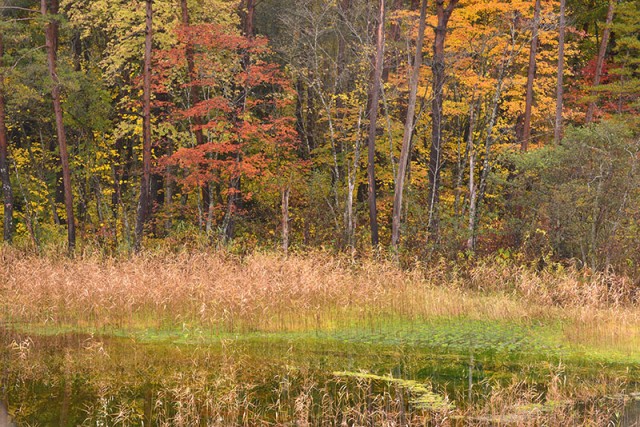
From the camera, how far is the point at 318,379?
379 inches

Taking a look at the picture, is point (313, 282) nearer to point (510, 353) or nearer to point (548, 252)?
point (510, 353)

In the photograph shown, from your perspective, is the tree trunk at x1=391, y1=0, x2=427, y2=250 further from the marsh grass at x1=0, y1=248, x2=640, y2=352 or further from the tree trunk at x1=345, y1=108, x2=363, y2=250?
the marsh grass at x1=0, y1=248, x2=640, y2=352

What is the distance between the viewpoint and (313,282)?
13.5m

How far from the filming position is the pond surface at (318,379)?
8070 millimetres

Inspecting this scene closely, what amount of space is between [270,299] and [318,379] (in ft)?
12.0

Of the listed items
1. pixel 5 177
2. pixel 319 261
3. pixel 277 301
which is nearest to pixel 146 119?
pixel 5 177

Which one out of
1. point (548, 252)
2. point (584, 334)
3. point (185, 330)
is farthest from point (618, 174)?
point (185, 330)

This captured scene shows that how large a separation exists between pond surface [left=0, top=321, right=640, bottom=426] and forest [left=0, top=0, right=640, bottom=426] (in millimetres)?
52

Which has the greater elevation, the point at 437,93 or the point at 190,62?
the point at 190,62

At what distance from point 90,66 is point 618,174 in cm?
1864

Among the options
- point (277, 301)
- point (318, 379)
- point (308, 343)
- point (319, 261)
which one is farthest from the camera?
point (319, 261)

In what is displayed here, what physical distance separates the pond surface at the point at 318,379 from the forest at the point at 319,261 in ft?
0.17

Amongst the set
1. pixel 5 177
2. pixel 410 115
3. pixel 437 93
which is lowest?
pixel 5 177

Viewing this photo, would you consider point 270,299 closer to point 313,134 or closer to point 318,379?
point 318,379
